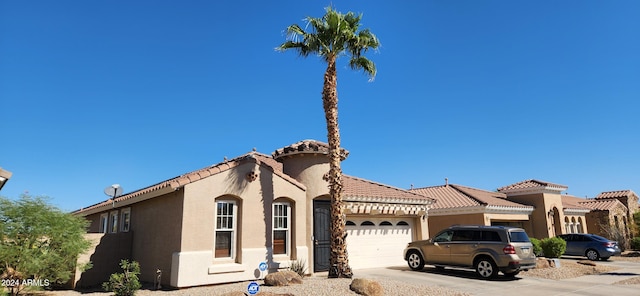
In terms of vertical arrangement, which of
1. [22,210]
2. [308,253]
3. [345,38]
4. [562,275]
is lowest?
[562,275]

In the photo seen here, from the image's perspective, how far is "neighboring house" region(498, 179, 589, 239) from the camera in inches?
1090

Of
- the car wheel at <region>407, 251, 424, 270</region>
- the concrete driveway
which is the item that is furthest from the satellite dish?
the car wheel at <region>407, 251, 424, 270</region>

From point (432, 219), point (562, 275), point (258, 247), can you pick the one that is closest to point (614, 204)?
point (432, 219)

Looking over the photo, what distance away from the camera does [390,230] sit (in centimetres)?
1902

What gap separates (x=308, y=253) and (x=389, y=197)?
16.0 feet

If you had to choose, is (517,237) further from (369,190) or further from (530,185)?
(530,185)

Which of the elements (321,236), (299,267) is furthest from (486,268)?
(299,267)

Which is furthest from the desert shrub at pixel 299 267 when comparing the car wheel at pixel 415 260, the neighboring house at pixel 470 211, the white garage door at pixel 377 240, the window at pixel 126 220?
the neighboring house at pixel 470 211

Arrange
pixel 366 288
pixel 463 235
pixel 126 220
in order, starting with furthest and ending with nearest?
pixel 126 220
pixel 463 235
pixel 366 288

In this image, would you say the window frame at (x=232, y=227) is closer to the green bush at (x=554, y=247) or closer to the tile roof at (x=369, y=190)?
the tile roof at (x=369, y=190)

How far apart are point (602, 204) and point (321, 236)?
31759 mm

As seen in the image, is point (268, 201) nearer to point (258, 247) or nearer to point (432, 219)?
point (258, 247)

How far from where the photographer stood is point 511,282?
46.5 ft

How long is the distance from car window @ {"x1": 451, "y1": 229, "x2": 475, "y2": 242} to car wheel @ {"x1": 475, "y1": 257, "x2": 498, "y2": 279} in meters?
0.88
